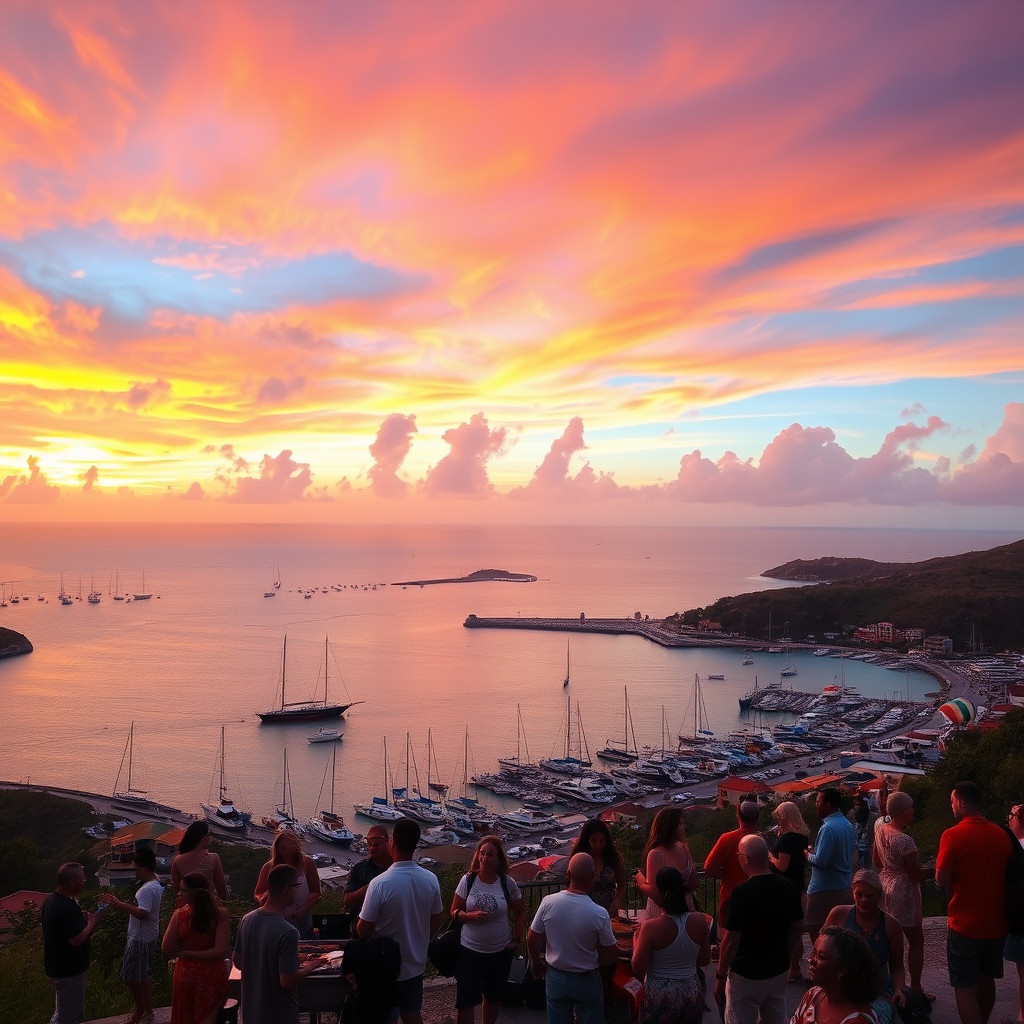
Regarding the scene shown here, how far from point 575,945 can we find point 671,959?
445 millimetres

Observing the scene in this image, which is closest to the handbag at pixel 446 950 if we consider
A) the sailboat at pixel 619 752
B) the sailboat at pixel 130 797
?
the sailboat at pixel 130 797

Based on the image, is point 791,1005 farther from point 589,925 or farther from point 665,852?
point 589,925

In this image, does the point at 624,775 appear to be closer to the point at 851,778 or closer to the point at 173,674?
the point at 851,778

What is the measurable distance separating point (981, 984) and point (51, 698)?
205ft

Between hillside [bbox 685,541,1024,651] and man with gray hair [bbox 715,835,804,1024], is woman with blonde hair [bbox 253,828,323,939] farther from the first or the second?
hillside [bbox 685,541,1024,651]

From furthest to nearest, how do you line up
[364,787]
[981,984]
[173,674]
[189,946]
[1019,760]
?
[173,674], [364,787], [1019,760], [981,984], [189,946]

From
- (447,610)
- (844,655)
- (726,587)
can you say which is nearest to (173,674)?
(447,610)

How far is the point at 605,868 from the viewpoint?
4.54 meters

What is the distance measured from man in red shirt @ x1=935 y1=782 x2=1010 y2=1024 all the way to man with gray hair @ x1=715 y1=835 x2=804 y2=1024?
1.06 m

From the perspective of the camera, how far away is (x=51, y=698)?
5478 cm

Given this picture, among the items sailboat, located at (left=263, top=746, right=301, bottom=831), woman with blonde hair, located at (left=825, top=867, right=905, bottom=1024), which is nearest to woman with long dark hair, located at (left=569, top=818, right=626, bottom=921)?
woman with blonde hair, located at (left=825, top=867, right=905, bottom=1024)

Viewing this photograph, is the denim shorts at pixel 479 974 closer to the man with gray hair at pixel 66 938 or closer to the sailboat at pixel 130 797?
the man with gray hair at pixel 66 938

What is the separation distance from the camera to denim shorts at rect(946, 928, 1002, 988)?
4160 millimetres

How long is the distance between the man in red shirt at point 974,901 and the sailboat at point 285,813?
2899 cm
